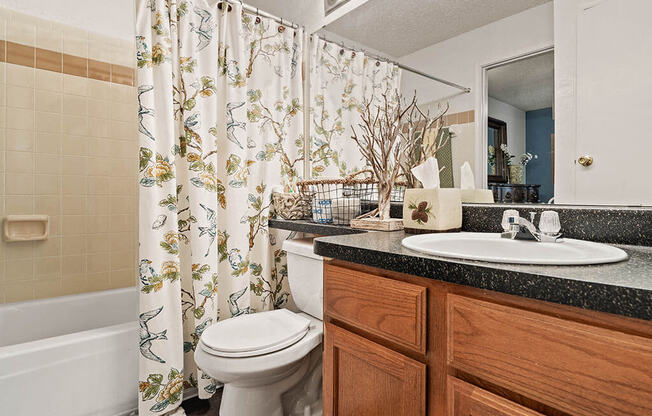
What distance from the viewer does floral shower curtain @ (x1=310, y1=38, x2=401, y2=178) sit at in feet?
6.66

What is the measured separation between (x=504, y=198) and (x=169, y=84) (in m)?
1.49

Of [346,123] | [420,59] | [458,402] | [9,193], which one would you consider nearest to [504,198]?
[420,59]

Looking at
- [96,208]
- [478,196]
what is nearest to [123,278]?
[96,208]

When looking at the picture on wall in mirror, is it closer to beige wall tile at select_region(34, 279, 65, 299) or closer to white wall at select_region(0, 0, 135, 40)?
white wall at select_region(0, 0, 135, 40)

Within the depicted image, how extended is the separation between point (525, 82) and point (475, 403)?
1030mm

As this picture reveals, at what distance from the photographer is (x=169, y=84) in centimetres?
154

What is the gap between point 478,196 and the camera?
51.2 inches

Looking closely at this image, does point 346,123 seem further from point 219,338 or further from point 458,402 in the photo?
point 458,402

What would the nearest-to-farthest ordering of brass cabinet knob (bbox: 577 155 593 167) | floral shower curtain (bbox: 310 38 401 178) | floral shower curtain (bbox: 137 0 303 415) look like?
brass cabinet knob (bbox: 577 155 593 167)
floral shower curtain (bbox: 137 0 303 415)
floral shower curtain (bbox: 310 38 401 178)

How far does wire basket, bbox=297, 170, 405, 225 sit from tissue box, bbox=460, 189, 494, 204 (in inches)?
15.0

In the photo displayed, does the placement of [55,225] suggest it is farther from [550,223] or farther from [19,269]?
[550,223]

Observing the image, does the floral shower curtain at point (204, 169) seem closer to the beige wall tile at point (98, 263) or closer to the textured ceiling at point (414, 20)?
the textured ceiling at point (414, 20)

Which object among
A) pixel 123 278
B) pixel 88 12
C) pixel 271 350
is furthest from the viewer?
pixel 123 278

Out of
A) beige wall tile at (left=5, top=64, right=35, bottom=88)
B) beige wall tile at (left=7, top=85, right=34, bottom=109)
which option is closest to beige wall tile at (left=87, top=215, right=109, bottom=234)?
beige wall tile at (left=7, top=85, right=34, bottom=109)
